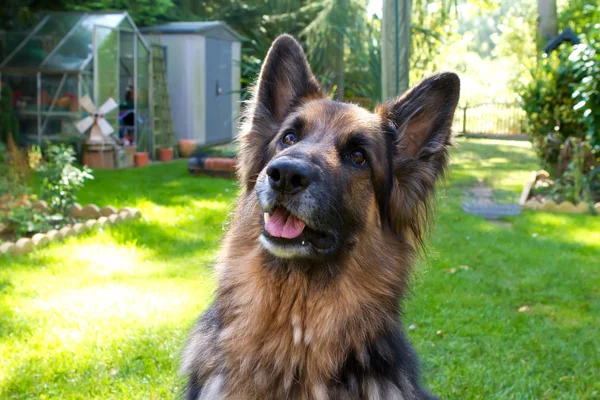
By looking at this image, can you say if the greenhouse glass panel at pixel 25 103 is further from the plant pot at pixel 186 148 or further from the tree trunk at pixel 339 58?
the tree trunk at pixel 339 58

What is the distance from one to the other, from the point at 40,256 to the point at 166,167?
28.9 ft

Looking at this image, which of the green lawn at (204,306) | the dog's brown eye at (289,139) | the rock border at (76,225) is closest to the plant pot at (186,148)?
the green lawn at (204,306)

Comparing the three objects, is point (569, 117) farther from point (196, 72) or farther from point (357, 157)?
point (196, 72)

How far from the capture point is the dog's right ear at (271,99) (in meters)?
3.62

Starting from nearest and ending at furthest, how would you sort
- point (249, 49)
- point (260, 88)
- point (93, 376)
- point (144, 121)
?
point (260, 88) < point (93, 376) < point (144, 121) < point (249, 49)

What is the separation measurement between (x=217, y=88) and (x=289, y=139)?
17.9 meters

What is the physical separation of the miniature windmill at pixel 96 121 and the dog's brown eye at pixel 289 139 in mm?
11942

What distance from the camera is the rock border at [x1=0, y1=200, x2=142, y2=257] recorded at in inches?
285

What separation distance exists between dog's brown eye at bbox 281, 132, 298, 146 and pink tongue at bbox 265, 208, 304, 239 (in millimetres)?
540

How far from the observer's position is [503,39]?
122 ft

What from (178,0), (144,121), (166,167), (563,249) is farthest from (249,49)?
(563,249)

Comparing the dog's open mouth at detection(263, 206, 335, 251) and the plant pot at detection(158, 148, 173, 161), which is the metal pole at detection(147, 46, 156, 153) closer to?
the plant pot at detection(158, 148, 173, 161)

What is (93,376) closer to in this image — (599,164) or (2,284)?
(2,284)

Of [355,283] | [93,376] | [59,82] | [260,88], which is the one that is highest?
[59,82]
